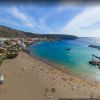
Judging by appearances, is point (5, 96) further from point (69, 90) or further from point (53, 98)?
point (69, 90)

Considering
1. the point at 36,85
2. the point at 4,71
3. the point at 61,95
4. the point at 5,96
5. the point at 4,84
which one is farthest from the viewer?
the point at 4,71

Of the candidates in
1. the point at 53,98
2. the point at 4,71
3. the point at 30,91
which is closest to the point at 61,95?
the point at 53,98

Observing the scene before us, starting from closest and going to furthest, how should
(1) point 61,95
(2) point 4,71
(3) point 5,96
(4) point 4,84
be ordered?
(3) point 5,96, (1) point 61,95, (4) point 4,84, (2) point 4,71

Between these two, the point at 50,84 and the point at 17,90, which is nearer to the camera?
the point at 17,90

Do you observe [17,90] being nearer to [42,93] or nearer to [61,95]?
[42,93]

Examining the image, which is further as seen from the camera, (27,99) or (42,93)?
(42,93)

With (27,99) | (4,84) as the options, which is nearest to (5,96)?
(27,99)

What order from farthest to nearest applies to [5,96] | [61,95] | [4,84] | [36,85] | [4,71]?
[4,71] < [36,85] < [4,84] < [61,95] < [5,96]

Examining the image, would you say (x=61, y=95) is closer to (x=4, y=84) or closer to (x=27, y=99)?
(x=27, y=99)
